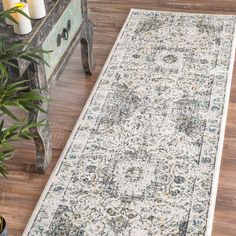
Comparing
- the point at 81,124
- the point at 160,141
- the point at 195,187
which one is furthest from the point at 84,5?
the point at 195,187

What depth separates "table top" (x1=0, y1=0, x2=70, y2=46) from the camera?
2111mm

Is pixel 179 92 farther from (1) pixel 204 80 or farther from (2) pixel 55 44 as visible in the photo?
(2) pixel 55 44

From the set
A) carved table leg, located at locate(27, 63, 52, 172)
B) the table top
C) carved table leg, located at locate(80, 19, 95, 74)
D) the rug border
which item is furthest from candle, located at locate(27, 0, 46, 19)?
the rug border

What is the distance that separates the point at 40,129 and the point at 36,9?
551mm

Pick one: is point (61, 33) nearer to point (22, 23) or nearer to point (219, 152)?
point (22, 23)

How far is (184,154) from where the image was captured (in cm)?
253

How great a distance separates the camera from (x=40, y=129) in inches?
92.7

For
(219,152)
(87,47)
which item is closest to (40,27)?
(87,47)

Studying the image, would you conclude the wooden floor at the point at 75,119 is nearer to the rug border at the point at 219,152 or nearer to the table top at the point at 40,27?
the rug border at the point at 219,152

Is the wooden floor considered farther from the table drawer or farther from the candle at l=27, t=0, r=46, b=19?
the candle at l=27, t=0, r=46, b=19

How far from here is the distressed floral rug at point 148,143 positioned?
221 centimetres

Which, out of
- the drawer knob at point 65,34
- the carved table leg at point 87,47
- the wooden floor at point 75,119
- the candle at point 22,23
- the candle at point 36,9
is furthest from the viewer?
the carved table leg at point 87,47

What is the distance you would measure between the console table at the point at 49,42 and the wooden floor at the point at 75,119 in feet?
0.43

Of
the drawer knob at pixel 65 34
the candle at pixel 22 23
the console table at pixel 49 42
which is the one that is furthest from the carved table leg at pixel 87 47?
the candle at pixel 22 23
